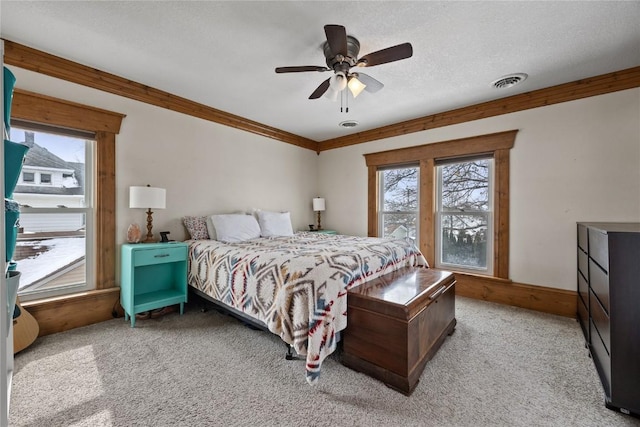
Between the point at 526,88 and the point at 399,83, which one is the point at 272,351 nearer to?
the point at 399,83

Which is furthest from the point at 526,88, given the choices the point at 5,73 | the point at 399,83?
→ the point at 5,73

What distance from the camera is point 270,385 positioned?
5.73 feet

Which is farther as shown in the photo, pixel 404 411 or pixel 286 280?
pixel 286 280

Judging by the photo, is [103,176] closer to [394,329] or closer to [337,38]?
[337,38]

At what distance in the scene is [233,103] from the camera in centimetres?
343

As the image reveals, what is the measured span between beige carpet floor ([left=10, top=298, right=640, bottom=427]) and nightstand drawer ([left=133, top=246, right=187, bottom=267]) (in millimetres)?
643

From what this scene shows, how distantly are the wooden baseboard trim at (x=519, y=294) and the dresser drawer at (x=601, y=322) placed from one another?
982mm

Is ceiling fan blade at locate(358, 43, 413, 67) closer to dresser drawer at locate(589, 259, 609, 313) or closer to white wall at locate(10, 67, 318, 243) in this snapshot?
dresser drawer at locate(589, 259, 609, 313)

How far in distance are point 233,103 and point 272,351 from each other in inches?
114

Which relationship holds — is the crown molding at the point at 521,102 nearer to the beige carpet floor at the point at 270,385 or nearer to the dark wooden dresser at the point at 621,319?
the dark wooden dresser at the point at 621,319

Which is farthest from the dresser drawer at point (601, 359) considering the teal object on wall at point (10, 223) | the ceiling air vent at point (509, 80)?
the teal object on wall at point (10, 223)

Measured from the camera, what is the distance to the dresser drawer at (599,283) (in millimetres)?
1614

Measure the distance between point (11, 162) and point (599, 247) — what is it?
320cm

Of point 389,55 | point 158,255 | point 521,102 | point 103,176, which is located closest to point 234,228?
point 158,255
